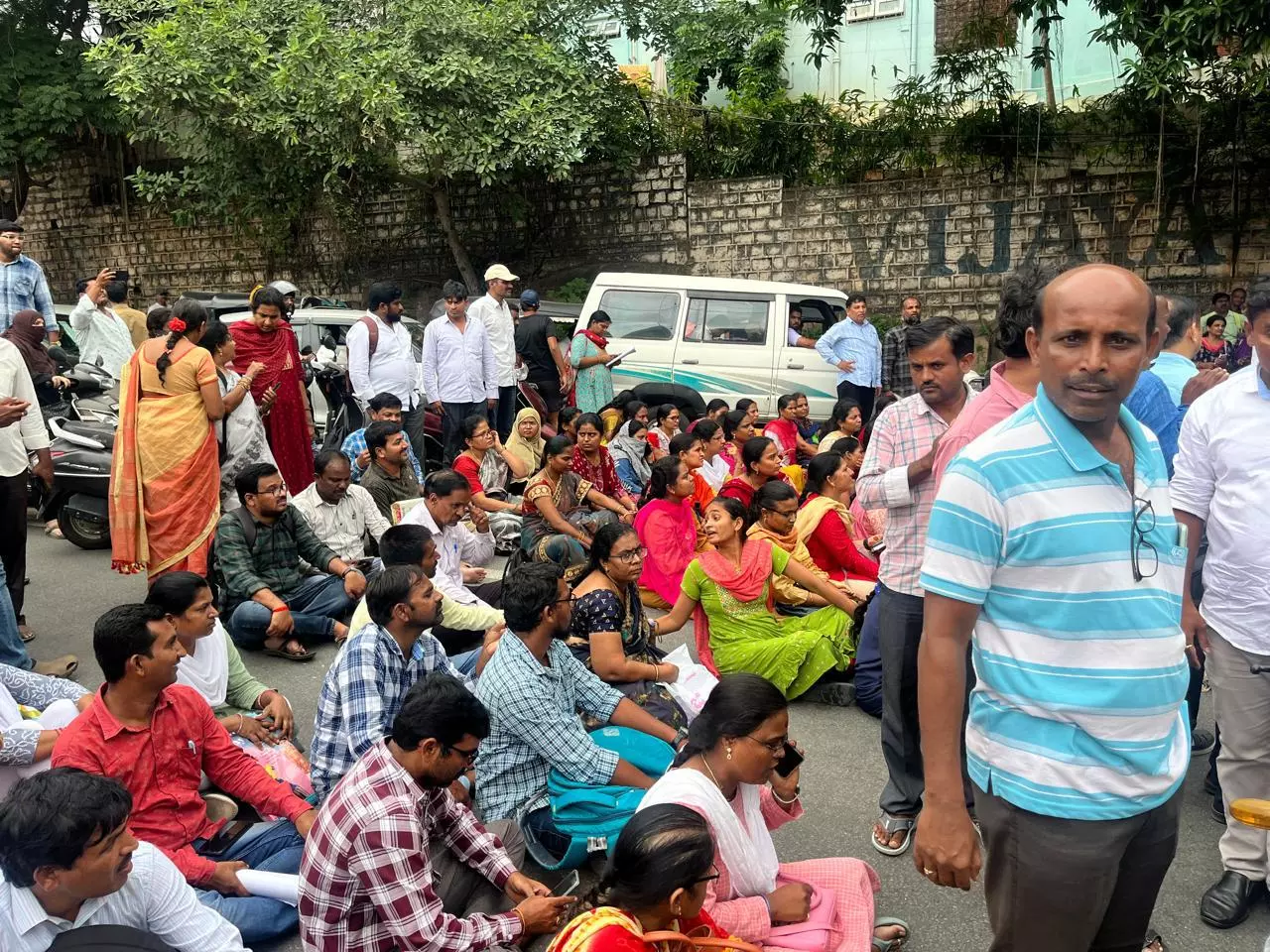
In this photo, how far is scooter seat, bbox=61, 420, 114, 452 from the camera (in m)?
7.87

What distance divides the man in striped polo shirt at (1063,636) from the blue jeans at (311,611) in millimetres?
4504

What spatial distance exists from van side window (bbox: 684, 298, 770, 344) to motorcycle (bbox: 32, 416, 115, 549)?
556cm

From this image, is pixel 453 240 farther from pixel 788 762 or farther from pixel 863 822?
pixel 788 762

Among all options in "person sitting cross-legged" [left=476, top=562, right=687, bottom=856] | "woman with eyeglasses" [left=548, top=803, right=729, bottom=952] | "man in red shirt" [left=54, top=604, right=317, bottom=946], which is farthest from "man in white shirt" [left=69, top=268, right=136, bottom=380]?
"woman with eyeglasses" [left=548, top=803, right=729, bottom=952]

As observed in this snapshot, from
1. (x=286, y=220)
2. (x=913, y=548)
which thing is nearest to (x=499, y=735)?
(x=913, y=548)

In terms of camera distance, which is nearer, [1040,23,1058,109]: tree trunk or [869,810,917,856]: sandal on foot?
[869,810,917,856]: sandal on foot

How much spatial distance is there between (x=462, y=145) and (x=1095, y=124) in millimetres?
8047

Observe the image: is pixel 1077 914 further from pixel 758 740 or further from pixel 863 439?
pixel 863 439

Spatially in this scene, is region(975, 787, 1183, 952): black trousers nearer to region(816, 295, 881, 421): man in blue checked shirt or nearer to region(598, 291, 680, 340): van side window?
region(816, 295, 881, 421): man in blue checked shirt

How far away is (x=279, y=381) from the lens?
7852mm

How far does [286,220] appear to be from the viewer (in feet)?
57.2

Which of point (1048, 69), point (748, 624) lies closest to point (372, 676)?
point (748, 624)

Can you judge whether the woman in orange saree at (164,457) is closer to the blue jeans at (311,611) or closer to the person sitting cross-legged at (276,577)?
the person sitting cross-legged at (276,577)

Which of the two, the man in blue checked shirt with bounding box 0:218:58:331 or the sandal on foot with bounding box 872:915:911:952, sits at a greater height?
the man in blue checked shirt with bounding box 0:218:58:331
